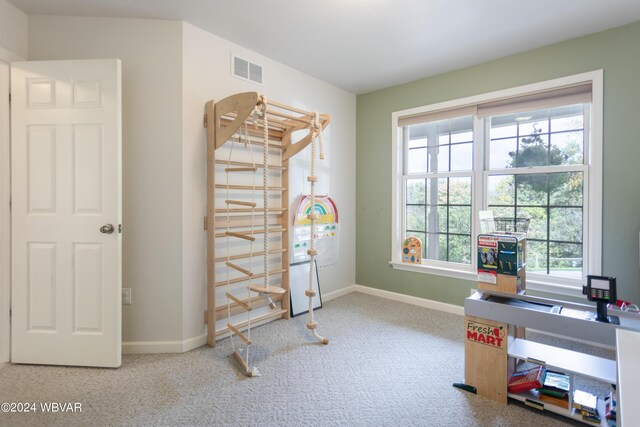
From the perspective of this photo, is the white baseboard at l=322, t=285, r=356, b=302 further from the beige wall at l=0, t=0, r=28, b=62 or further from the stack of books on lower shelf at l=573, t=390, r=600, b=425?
the beige wall at l=0, t=0, r=28, b=62

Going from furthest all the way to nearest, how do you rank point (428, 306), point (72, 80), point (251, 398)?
point (428, 306) < point (72, 80) < point (251, 398)

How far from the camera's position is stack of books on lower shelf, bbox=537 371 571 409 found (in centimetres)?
171

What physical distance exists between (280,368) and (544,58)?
11.0ft

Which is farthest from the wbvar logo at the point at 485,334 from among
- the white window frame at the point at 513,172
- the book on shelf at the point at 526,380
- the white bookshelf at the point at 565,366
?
the white window frame at the point at 513,172

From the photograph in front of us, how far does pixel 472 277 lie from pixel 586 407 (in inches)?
62.3

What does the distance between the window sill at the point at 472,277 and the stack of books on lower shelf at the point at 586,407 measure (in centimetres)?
113

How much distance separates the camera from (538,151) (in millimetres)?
2873

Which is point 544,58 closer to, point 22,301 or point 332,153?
point 332,153

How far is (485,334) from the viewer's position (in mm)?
1863

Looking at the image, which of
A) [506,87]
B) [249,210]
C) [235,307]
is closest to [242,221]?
[249,210]

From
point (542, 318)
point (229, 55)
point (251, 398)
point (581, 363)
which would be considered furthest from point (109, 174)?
point (581, 363)

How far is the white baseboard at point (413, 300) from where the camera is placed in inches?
129

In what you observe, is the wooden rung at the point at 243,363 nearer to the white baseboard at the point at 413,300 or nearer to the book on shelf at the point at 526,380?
the book on shelf at the point at 526,380

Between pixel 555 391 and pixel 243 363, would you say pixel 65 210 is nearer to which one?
pixel 243 363
